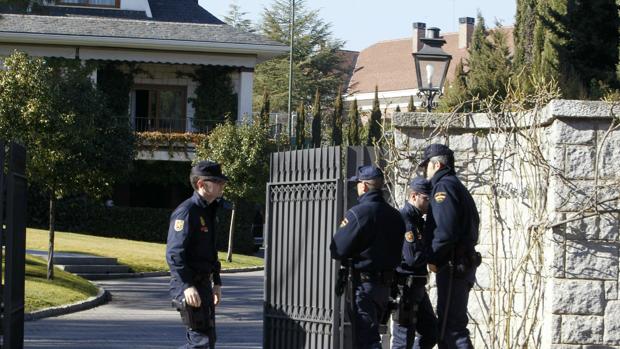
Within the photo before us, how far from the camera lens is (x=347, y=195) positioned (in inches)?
410

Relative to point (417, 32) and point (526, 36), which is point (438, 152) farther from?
point (417, 32)

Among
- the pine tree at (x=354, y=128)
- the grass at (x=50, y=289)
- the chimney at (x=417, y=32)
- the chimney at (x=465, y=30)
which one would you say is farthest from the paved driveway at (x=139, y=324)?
the chimney at (x=417, y=32)

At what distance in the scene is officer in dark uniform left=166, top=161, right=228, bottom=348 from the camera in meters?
9.18

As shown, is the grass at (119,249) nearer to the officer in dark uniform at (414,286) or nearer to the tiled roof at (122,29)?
the tiled roof at (122,29)

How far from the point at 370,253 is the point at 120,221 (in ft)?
111

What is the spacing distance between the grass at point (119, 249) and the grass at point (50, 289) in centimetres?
583

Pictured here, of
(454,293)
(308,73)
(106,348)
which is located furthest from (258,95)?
(454,293)

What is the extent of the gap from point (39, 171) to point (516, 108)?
14270 millimetres

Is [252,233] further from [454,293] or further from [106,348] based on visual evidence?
[454,293]

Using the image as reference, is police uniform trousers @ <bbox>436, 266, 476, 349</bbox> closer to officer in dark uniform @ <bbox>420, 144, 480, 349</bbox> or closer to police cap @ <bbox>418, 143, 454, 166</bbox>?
officer in dark uniform @ <bbox>420, 144, 480, 349</bbox>

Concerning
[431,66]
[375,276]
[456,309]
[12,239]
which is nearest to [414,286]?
[375,276]

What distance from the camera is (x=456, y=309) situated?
9.33 metres

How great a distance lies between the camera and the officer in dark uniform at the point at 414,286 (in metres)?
9.91

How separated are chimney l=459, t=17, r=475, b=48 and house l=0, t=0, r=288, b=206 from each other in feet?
150
